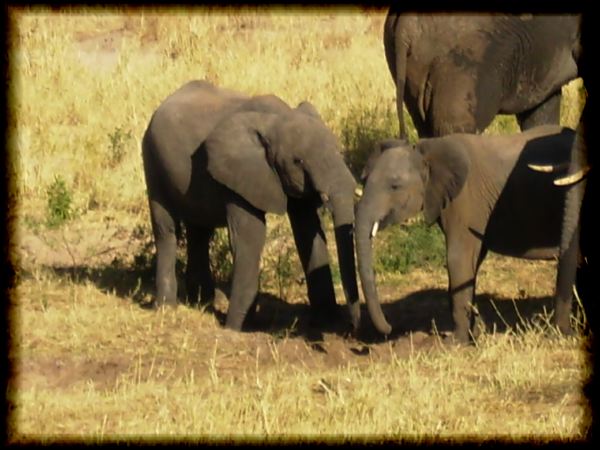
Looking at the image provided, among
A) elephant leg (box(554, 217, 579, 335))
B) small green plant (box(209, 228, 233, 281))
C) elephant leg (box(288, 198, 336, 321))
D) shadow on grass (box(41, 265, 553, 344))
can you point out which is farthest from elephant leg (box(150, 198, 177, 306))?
elephant leg (box(554, 217, 579, 335))

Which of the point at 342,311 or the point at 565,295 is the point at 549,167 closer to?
the point at 565,295

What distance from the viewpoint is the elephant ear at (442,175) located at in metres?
9.50

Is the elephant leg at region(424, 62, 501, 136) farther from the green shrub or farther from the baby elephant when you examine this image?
the green shrub

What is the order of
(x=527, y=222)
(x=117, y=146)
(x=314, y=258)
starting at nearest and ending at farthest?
1. (x=527, y=222)
2. (x=314, y=258)
3. (x=117, y=146)

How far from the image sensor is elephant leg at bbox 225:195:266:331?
10.4m

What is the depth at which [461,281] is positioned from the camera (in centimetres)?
944

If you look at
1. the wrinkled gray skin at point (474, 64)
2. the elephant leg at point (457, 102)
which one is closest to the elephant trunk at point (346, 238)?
the wrinkled gray skin at point (474, 64)

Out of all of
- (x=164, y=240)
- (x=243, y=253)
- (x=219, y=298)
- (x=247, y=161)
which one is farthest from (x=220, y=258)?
(x=247, y=161)

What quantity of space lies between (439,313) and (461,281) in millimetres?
1102

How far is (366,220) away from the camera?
9.23 m

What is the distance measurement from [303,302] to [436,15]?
2122mm

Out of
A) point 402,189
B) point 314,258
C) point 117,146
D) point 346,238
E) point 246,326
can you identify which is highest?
point 402,189

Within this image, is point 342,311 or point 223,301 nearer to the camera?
point 342,311

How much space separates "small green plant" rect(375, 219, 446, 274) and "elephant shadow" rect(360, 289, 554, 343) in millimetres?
434
